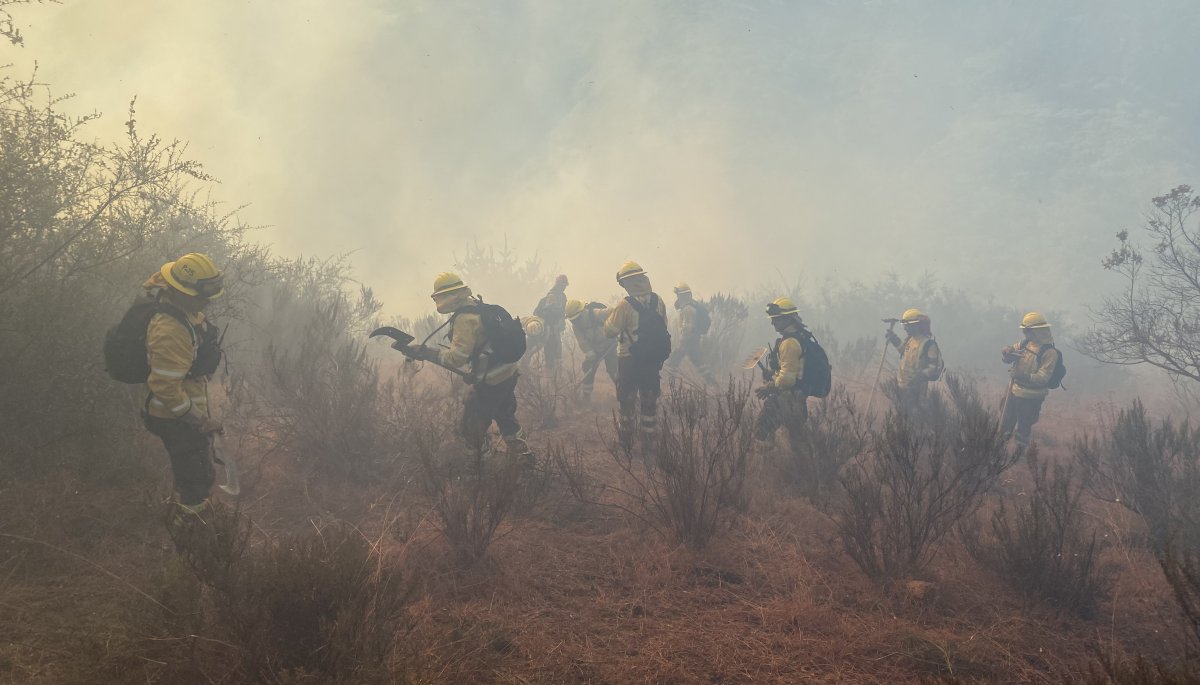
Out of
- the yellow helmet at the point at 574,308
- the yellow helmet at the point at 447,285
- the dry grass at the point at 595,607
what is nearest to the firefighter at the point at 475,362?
the yellow helmet at the point at 447,285

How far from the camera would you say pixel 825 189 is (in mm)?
80250

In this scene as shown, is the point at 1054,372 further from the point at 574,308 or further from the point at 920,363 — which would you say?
the point at 574,308

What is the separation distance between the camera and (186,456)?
3.62 m

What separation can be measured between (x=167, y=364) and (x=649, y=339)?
4.66 metres

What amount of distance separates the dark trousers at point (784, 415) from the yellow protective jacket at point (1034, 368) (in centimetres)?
411

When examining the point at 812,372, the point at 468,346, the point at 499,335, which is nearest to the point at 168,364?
the point at 468,346

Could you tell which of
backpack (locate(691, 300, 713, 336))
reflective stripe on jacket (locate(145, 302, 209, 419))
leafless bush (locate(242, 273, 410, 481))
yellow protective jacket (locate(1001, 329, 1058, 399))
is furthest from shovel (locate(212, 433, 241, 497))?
yellow protective jacket (locate(1001, 329, 1058, 399))

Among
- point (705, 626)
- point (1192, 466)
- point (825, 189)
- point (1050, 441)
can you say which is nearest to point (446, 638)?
point (705, 626)

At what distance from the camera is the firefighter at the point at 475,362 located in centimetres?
519

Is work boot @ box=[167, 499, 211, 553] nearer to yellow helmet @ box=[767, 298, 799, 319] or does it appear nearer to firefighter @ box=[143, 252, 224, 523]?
firefighter @ box=[143, 252, 224, 523]

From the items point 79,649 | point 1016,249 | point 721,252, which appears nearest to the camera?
point 79,649

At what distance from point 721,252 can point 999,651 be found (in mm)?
58285

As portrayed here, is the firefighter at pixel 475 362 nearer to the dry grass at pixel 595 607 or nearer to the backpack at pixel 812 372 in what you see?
the dry grass at pixel 595 607

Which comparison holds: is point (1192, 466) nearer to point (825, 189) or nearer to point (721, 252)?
point (721, 252)
